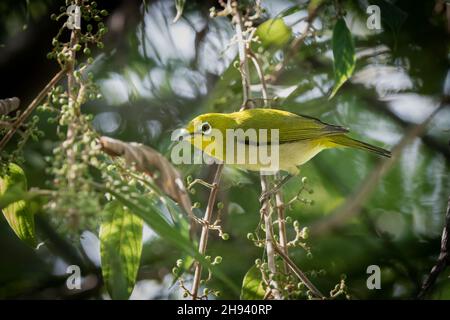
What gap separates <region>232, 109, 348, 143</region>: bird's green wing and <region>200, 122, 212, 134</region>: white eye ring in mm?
148

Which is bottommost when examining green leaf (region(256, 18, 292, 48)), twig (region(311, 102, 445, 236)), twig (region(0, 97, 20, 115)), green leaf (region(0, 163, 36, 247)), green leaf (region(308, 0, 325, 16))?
twig (region(311, 102, 445, 236))

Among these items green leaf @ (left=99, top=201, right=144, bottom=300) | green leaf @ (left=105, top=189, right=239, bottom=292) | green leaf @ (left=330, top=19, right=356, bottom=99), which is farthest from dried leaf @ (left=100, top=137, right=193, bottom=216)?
green leaf @ (left=330, top=19, right=356, bottom=99)

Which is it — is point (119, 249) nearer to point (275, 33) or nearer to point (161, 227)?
point (161, 227)

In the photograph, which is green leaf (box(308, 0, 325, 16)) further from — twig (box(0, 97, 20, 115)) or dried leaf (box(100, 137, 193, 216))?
twig (box(0, 97, 20, 115))

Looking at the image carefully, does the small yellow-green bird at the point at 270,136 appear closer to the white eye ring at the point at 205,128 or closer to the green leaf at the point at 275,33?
the white eye ring at the point at 205,128

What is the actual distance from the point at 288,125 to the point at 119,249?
3.62ft

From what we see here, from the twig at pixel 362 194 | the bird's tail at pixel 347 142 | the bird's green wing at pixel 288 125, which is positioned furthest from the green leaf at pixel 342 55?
the twig at pixel 362 194

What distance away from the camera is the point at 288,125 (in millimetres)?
2705

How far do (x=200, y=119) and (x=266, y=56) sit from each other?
49 centimetres

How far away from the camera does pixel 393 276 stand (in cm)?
312

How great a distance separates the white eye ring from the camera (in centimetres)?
256

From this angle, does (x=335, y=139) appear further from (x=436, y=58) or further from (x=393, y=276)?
(x=436, y=58)

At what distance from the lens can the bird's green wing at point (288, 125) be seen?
263cm

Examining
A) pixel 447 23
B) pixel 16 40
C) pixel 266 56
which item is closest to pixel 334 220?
pixel 266 56
